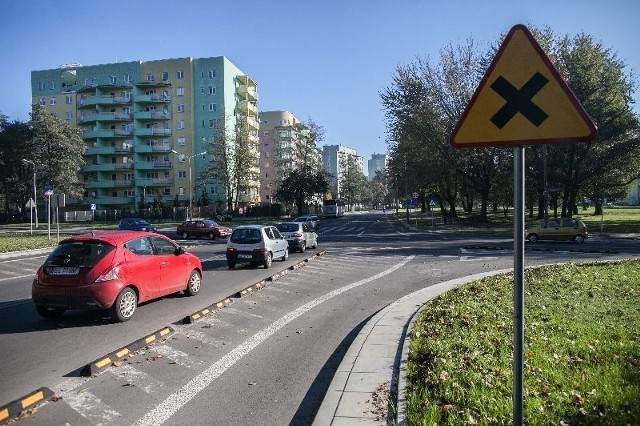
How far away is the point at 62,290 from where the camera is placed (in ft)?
28.7

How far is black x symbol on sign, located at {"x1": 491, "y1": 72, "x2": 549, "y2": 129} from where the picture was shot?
10.8 feet

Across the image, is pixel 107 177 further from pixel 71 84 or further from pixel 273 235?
pixel 273 235

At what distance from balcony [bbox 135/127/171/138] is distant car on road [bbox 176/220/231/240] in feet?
157

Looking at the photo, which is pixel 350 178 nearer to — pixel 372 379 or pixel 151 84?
pixel 151 84

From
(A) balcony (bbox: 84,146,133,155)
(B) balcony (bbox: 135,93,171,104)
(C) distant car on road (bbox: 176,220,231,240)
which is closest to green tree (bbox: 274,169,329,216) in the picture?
(B) balcony (bbox: 135,93,171,104)

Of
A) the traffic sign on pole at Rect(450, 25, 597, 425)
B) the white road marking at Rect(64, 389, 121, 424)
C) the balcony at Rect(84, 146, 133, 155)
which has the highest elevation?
the balcony at Rect(84, 146, 133, 155)

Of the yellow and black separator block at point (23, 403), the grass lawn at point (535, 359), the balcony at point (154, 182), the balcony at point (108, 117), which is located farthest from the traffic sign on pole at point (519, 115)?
the balcony at point (108, 117)

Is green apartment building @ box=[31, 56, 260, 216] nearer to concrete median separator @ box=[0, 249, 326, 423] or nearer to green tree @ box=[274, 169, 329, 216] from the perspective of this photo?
green tree @ box=[274, 169, 329, 216]

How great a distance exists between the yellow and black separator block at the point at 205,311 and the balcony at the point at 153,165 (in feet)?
248

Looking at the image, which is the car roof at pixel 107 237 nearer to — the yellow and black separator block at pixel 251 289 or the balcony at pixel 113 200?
the yellow and black separator block at pixel 251 289

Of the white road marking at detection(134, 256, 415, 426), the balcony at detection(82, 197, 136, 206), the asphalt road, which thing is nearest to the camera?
the white road marking at detection(134, 256, 415, 426)

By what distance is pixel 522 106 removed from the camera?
332cm

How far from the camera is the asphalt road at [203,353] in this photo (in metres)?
5.05

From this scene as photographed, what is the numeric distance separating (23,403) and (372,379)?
372 cm
